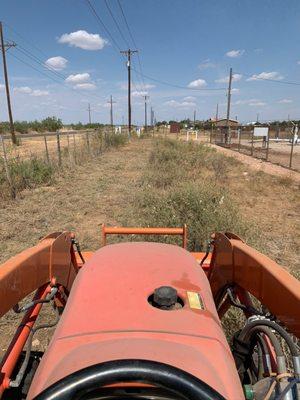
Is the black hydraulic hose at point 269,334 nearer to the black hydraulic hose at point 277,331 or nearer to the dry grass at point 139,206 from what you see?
the black hydraulic hose at point 277,331

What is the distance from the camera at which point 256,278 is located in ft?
7.06

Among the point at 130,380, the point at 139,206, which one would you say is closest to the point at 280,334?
the point at 130,380

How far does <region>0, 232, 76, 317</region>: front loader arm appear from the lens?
200cm

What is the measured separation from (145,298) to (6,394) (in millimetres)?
894

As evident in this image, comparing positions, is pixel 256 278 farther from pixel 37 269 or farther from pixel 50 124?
pixel 50 124

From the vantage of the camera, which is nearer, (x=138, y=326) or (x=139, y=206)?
(x=138, y=326)

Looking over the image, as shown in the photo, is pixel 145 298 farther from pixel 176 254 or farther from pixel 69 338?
pixel 176 254

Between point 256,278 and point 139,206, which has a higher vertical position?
point 256,278

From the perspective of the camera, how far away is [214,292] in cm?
263

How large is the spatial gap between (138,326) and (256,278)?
106 cm

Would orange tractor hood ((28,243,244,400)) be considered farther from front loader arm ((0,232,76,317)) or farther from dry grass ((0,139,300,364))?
dry grass ((0,139,300,364))

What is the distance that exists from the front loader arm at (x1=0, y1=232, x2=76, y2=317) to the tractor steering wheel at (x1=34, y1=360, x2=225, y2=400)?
108 centimetres

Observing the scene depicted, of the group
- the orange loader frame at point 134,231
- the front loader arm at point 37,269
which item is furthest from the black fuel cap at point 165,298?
the front loader arm at point 37,269

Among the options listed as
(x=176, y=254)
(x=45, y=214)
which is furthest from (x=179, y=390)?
(x=45, y=214)
